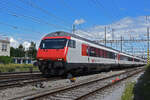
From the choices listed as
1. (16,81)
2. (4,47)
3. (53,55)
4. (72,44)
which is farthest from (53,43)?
(4,47)

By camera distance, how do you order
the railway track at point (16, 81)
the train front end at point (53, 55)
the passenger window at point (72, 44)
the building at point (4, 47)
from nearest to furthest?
1. the railway track at point (16, 81)
2. the train front end at point (53, 55)
3. the passenger window at point (72, 44)
4. the building at point (4, 47)

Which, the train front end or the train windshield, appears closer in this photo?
the train front end

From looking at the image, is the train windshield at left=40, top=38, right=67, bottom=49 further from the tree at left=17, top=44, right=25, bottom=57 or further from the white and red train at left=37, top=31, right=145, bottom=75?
the tree at left=17, top=44, right=25, bottom=57

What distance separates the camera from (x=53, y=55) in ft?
47.4

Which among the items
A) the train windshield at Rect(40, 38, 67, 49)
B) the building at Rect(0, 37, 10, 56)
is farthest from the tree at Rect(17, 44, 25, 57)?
the train windshield at Rect(40, 38, 67, 49)

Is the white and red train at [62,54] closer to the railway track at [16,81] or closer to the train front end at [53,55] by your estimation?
the train front end at [53,55]

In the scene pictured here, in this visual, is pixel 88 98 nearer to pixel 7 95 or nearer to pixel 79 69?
pixel 7 95

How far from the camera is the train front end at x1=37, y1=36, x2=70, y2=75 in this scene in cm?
1409

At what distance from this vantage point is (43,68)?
1470 centimetres

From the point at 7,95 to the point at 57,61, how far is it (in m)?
6.20

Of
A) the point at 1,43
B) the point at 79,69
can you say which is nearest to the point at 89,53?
the point at 79,69

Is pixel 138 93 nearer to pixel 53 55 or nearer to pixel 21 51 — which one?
pixel 53 55

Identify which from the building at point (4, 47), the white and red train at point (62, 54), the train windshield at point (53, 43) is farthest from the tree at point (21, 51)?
the train windshield at point (53, 43)

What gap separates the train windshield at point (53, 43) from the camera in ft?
48.0
